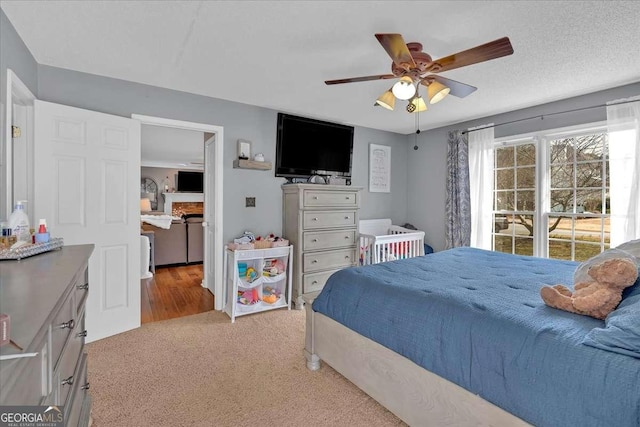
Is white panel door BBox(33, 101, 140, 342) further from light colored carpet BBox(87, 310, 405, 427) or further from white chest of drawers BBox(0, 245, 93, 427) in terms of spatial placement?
white chest of drawers BBox(0, 245, 93, 427)

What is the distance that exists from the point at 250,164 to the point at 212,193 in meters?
0.75

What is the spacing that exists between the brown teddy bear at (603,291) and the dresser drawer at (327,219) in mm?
2497

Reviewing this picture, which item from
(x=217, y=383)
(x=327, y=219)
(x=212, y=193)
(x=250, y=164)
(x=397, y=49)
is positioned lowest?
(x=217, y=383)

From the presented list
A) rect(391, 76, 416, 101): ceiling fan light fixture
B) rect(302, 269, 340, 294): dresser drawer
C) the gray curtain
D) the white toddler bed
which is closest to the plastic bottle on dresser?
rect(391, 76, 416, 101): ceiling fan light fixture

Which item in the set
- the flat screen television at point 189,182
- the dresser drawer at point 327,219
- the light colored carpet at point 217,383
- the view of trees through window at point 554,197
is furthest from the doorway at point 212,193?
the flat screen television at point 189,182

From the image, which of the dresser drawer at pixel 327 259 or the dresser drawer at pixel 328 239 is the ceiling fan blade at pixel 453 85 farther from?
the dresser drawer at pixel 327 259

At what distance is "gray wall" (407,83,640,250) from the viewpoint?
3.22m

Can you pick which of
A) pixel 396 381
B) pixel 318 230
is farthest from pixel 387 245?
pixel 396 381

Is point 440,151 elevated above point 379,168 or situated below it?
above

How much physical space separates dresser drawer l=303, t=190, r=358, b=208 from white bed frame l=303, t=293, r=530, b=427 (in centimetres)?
153

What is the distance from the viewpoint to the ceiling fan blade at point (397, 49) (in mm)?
1653

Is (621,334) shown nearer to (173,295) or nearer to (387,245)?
(387,245)

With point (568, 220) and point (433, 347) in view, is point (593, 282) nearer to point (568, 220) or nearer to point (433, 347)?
point (433, 347)

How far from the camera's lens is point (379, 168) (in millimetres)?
4812
